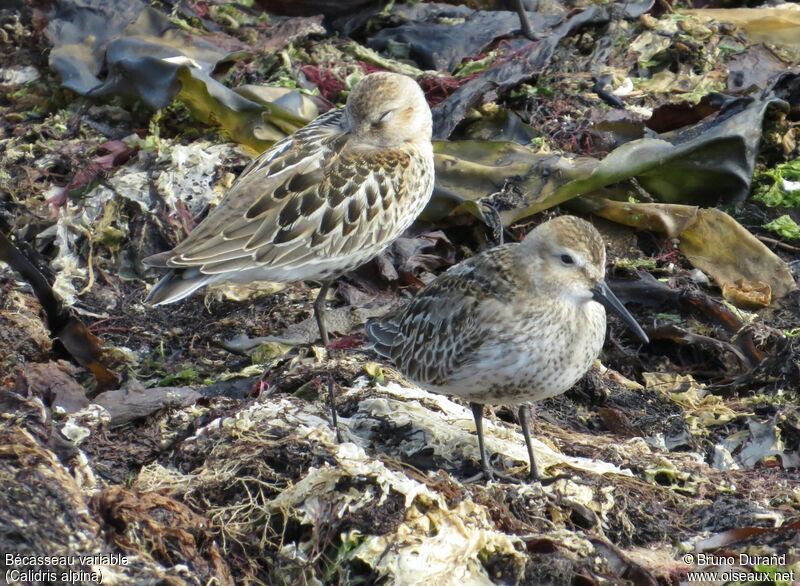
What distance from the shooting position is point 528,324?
4.47m

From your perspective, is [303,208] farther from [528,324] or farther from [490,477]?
[490,477]

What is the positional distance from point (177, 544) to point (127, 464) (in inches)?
37.8

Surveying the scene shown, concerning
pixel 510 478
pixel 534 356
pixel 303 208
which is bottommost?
pixel 510 478

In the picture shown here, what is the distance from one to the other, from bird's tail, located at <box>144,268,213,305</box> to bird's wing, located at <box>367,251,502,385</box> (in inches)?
34.8

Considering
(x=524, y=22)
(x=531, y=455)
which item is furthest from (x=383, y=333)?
(x=524, y=22)

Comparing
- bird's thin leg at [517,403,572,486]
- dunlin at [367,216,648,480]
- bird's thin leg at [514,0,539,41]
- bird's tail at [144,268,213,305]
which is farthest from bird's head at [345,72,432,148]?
bird's thin leg at [517,403,572,486]

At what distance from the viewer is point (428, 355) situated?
15.6 feet

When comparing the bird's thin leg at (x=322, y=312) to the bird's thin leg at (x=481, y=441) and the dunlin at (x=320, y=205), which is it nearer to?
the dunlin at (x=320, y=205)

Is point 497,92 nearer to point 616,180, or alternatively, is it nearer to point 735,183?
point 616,180

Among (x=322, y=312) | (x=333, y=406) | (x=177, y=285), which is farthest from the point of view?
(x=322, y=312)

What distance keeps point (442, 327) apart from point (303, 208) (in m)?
1.30

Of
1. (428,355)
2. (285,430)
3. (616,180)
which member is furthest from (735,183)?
(285,430)

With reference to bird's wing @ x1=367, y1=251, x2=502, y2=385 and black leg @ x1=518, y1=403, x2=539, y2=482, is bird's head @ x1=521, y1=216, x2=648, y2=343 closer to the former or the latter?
bird's wing @ x1=367, y1=251, x2=502, y2=385

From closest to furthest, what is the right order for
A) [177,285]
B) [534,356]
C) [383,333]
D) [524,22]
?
[534,356] < [383,333] < [177,285] < [524,22]
